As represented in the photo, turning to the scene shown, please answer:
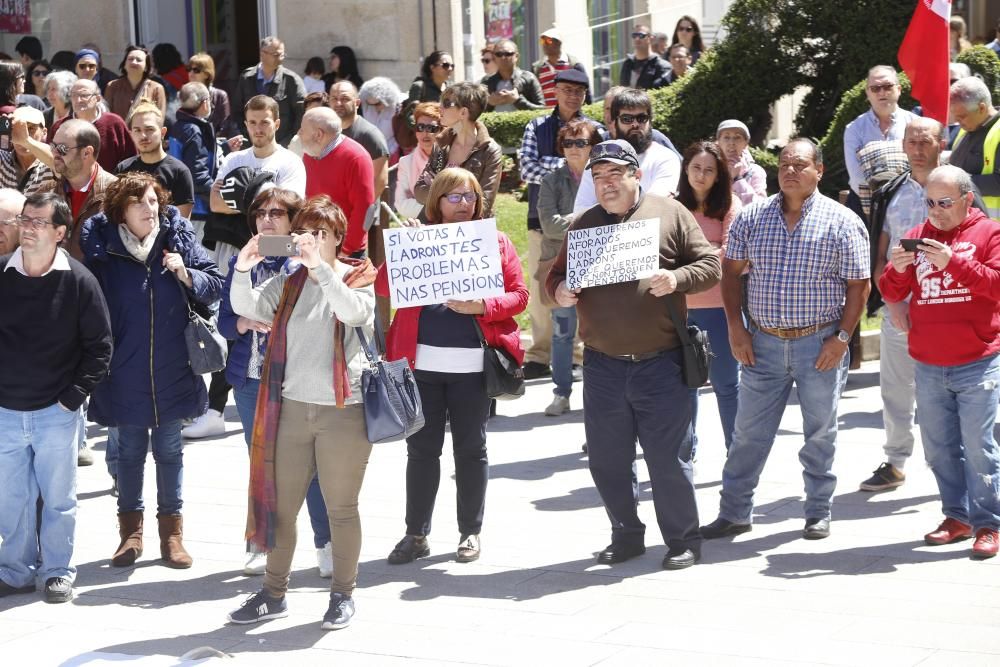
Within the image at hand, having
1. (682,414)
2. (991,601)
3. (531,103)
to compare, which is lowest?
(991,601)

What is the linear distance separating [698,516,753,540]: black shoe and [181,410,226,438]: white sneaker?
12.6 feet

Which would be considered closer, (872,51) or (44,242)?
(44,242)

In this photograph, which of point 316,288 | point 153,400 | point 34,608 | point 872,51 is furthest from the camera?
point 872,51

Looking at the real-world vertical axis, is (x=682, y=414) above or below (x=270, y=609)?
above

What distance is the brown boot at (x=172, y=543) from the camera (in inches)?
310

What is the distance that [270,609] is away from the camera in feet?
23.1

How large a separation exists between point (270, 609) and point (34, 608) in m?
1.16

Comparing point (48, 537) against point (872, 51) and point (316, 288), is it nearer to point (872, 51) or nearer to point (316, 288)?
point (316, 288)

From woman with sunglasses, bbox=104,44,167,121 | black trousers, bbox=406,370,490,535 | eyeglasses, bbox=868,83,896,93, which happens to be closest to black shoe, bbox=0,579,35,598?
black trousers, bbox=406,370,490,535

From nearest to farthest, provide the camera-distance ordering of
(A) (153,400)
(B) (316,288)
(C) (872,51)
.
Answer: (B) (316,288)
(A) (153,400)
(C) (872,51)

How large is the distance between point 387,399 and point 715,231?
3.06 meters

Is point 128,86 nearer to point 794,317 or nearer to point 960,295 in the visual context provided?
point 794,317

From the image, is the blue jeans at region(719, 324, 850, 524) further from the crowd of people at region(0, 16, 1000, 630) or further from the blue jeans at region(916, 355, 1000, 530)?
the blue jeans at region(916, 355, 1000, 530)

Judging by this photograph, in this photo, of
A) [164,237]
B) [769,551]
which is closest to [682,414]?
[769,551]
